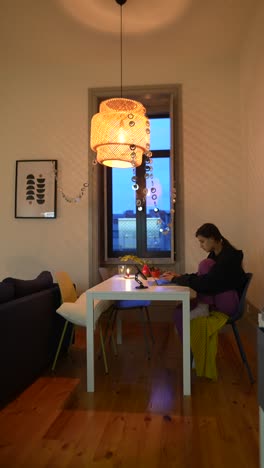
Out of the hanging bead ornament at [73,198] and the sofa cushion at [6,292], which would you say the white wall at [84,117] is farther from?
the sofa cushion at [6,292]

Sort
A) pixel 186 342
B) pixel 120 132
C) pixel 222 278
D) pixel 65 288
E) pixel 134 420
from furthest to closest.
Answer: pixel 65 288 < pixel 120 132 < pixel 222 278 < pixel 186 342 < pixel 134 420

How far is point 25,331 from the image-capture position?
2523 millimetres

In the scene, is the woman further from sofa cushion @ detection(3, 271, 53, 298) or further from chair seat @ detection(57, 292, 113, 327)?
sofa cushion @ detection(3, 271, 53, 298)

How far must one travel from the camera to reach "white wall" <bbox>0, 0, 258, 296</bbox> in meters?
4.14

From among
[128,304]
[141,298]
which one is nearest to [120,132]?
[141,298]

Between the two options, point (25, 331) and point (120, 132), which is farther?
point (120, 132)

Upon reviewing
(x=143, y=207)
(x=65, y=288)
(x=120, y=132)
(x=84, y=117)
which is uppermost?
(x=84, y=117)

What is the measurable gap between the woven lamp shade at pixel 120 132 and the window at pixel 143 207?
5.96 feet

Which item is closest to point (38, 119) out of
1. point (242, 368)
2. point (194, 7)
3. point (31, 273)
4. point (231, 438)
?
point (31, 273)

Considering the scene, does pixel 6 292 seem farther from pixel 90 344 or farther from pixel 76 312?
pixel 90 344

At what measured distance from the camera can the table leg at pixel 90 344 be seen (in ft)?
8.14

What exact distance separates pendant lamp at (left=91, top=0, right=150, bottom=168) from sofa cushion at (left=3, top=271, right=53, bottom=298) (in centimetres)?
117

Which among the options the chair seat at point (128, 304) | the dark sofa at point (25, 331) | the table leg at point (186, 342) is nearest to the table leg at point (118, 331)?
the chair seat at point (128, 304)

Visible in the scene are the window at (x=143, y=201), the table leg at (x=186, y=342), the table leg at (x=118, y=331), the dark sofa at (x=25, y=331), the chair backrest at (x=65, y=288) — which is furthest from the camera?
the window at (x=143, y=201)
